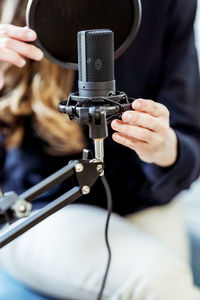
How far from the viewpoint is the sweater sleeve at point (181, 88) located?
867 millimetres

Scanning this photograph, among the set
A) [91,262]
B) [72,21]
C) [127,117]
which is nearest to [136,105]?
[127,117]

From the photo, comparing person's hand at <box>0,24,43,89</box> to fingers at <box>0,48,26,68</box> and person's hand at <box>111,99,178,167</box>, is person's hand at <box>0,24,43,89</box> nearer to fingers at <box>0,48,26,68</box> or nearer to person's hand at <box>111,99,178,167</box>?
fingers at <box>0,48,26,68</box>

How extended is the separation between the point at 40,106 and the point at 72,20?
365 millimetres

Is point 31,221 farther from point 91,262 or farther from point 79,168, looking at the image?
point 91,262

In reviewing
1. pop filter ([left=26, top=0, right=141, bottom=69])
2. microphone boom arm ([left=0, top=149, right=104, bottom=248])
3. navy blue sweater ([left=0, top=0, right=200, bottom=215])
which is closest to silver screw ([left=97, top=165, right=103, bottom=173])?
microphone boom arm ([left=0, top=149, right=104, bottom=248])

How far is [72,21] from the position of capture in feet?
1.80

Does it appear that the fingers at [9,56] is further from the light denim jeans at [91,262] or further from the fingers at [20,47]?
the light denim jeans at [91,262]

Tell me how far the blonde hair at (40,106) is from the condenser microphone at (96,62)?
0.35m

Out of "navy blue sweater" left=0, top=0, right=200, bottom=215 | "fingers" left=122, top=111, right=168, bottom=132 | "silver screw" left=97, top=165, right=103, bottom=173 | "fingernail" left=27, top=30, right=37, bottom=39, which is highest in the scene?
"fingernail" left=27, top=30, right=37, bottom=39

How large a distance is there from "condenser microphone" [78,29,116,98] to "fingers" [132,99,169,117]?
3 cm

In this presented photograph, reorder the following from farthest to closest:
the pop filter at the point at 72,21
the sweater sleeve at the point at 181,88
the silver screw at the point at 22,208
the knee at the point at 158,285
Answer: the sweater sleeve at the point at 181,88, the knee at the point at 158,285, the pop filter at the point at 72,21, the silver screw at the point at 22,208

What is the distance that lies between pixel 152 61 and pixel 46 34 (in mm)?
368

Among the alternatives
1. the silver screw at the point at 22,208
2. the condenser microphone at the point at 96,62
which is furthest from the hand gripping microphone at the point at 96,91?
the silver screw at the point at 22,208

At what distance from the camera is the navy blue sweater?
33.5 inches
